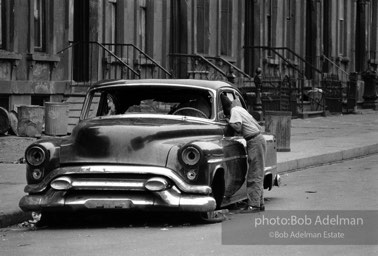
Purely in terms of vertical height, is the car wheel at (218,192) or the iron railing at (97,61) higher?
the iron railing at (97,61)

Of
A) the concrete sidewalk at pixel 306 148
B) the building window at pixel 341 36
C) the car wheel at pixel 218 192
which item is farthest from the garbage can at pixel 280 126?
the building window at pixel 341 36

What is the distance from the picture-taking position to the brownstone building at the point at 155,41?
2681 cm

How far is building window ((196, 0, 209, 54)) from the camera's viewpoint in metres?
36.9

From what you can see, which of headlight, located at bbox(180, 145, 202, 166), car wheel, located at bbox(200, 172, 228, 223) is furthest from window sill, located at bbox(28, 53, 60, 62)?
headlight, located at bbox(180, 145, 202, 166)

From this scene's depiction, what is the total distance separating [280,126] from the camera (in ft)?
80.4

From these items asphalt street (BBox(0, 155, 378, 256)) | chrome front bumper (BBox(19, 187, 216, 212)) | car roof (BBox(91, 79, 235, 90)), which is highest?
car roof (BBox(91, 79, 235, 90))

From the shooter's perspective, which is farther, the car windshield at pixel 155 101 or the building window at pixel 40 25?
the building window at pixel 40 25

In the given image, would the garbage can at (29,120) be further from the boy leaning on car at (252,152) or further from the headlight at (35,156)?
the headlight at (35,156)

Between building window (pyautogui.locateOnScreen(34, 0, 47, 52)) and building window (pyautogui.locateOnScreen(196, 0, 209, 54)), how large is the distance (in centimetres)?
957

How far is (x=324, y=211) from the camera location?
14320 mm

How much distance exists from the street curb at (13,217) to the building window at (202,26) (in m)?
23.0

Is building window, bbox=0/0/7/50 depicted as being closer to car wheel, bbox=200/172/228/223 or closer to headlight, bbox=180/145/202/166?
car wheel, bbox=200/172/228/223

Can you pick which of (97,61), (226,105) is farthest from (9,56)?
(226,105)

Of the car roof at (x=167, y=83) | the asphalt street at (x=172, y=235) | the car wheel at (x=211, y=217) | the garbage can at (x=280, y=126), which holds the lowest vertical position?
the asphalt street at (x=172, y=235)
